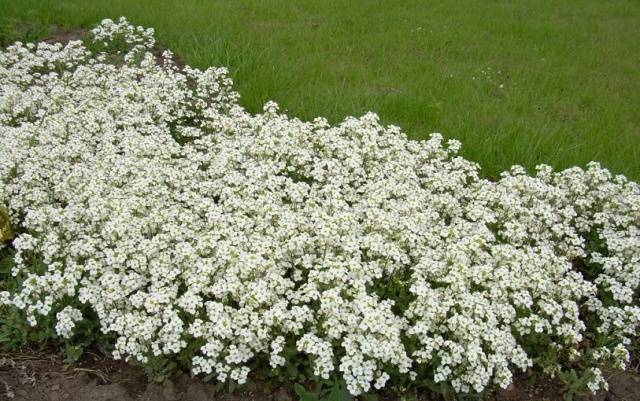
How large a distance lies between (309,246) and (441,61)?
19.9 ft

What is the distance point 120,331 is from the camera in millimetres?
4656

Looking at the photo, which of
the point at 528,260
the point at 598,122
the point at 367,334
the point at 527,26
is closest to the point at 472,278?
the point at 528,260

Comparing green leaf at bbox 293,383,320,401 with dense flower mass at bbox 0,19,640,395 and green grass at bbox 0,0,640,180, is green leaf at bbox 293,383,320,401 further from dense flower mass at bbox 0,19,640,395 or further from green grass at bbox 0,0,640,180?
green grass at bbox 0,0,640,180

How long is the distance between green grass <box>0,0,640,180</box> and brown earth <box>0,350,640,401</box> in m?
3.26

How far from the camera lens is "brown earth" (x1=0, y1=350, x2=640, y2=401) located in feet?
15.5

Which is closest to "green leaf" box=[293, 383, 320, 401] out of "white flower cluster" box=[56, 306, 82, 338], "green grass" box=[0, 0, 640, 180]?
"white flower cluster" box=[56, 306, 82, 338]

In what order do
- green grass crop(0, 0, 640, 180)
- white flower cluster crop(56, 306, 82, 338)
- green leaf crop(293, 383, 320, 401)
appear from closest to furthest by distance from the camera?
green leaf crop(293, 383, 320, 401) → white flower cluster crop(56, 306, 82, 338) → green grass crop(0, 0, 640, 180)

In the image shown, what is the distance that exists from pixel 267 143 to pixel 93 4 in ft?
22.6

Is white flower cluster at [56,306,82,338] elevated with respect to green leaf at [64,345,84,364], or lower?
elevated

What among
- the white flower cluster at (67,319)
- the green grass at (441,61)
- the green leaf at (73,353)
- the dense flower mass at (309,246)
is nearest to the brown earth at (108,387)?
the green leaf at (73,353)

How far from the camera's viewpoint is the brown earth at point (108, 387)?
4734mm

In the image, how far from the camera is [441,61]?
34.2 feet

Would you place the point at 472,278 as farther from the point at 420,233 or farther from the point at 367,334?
the point at 367,334

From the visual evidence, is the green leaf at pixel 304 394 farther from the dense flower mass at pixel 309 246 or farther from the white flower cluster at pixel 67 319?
the white flower cluster at pixel 67 319
